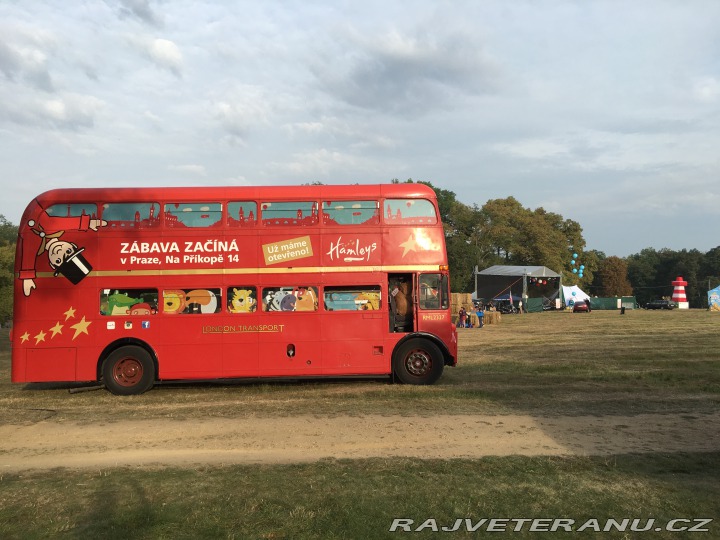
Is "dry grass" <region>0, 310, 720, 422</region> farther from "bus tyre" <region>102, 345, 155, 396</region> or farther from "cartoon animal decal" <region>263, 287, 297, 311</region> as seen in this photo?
"cartoon animal decal" <region>263, 287, 297, 311</region>

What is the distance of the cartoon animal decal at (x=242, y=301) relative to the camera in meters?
11.2

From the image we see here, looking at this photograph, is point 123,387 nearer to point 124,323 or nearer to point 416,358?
point 124,323

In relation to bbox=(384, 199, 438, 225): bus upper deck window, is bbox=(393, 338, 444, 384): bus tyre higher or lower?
lower

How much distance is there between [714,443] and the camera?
22.5 ft

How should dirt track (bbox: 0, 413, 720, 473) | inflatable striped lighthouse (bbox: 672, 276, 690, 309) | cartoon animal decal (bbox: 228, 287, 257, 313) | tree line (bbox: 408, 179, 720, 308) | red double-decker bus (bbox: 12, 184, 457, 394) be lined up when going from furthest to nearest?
inflatable striped lighthouse (bbox: 672, 276, 690, 309), tree line (bbox: 408, 179, 720, 308), cartoon animal decal (bbox: 228, 287, 257, 313), red double-decker bus (bbox: 12, 184, 457, 394), dirt track (bbox: 0, 413, 720, 473)

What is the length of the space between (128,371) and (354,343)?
4.72m

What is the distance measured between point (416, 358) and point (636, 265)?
Answer: 12029 cm

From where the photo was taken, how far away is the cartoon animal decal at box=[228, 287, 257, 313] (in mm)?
11156

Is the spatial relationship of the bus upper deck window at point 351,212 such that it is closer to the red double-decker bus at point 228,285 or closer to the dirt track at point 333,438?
the red double-decker bus at point 228,285
